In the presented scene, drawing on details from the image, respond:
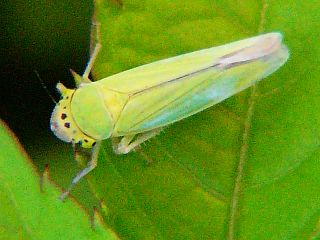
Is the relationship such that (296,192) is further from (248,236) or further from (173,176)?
(173,176)

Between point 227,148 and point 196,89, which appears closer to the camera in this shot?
point 227,148

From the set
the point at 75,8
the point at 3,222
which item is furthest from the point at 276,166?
the point at 75,8

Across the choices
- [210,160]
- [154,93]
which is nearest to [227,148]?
[210,160]

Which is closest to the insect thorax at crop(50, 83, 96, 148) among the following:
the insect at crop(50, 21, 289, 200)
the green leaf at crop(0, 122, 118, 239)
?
the insect at crop(50, 21, 289, 200)

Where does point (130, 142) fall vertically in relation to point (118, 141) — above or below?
below

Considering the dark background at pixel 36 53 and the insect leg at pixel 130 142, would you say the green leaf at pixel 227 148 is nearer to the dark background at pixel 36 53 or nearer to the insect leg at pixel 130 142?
the insect leg at pixel 130 142

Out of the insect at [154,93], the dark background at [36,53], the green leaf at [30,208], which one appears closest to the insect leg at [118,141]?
the insect at [154,93]

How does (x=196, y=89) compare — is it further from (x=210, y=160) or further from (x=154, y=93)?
(x=210, y=160)
